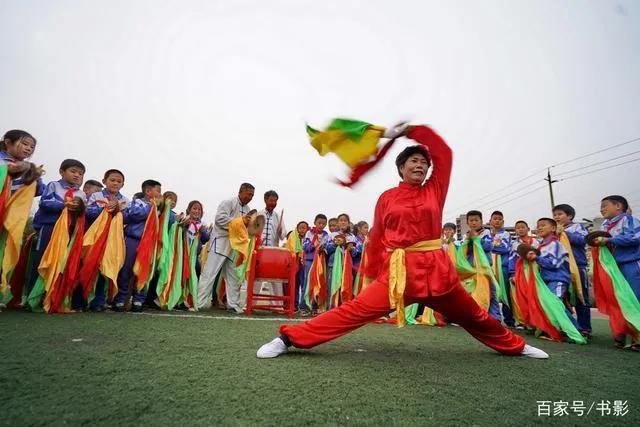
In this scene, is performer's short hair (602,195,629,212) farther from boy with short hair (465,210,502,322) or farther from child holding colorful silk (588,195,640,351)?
boy with short hair (465,210,502,322)

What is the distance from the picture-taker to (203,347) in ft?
8.28

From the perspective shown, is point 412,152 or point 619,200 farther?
point 619,200

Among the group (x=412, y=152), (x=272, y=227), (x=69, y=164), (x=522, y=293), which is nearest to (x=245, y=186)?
(x=272, y=227)

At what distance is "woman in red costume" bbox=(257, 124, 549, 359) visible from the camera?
2469mm

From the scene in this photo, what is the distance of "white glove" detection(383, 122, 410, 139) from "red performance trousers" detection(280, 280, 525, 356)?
3.77 ft

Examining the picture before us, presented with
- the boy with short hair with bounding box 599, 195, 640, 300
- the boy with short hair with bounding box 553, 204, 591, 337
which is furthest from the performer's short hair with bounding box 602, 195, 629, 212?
the boy with short hair with bounding box 553, 204, 591, 337

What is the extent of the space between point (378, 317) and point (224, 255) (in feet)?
13.3

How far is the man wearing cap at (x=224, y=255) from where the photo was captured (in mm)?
5887

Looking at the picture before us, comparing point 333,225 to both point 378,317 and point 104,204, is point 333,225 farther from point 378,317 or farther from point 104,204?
point 378,317

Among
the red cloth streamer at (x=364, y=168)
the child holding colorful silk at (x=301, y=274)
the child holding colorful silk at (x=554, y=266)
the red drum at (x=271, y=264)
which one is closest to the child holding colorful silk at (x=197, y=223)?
the child holding colorful silk at (x=301, y=274)

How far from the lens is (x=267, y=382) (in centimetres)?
178

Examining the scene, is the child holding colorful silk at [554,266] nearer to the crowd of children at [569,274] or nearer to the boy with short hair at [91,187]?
the crowd of children at [569,274]

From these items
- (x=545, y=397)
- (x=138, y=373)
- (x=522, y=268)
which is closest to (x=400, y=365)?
(x=545, y=397)

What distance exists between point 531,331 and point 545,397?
3929mm
